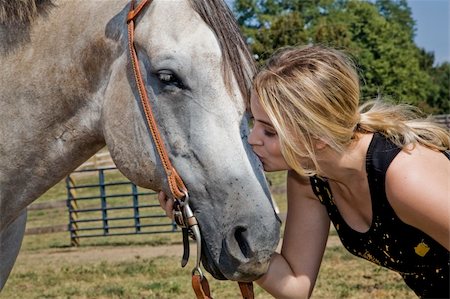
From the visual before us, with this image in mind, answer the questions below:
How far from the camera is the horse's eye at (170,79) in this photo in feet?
7.82

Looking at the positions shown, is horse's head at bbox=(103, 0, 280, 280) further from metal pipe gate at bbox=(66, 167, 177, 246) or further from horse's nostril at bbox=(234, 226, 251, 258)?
metal pipe gate at bbox=(66, 167, 177, 246)

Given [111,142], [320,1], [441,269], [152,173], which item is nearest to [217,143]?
[152,173]

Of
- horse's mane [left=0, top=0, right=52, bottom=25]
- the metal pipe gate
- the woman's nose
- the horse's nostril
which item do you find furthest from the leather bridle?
the metal pipe gate

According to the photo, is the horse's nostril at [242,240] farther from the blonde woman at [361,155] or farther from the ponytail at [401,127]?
the ponytail at [401,127]

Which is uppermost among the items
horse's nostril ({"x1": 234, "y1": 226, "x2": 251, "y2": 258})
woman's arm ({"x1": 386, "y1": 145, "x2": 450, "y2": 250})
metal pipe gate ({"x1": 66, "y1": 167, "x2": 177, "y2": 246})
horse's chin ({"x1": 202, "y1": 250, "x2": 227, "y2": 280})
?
woman's arm ({"x1": 386, "y1": 145, "x2": 450, "y2": 250})

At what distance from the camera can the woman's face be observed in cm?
228

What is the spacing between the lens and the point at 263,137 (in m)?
2.31

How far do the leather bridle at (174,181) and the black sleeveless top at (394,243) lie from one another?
0.59m

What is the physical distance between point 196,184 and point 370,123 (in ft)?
2.23

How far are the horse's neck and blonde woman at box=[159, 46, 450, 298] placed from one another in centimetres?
55

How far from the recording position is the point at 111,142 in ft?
8.37

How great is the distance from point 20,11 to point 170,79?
71 centimetres

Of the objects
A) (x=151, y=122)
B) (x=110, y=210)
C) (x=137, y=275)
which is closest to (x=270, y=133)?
(x=151, y=122)

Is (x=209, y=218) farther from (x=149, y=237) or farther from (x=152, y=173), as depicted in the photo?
(x=149, y=237)
